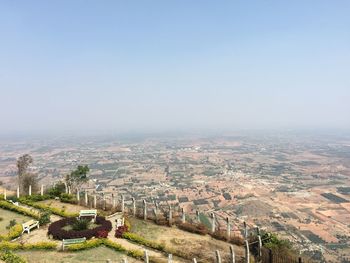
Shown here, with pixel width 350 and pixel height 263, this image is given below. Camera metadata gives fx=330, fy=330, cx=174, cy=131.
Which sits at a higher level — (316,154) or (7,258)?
(7,258)

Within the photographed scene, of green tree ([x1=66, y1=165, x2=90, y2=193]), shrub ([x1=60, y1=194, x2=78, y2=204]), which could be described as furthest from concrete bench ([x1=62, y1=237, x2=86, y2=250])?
green tree ([x1=66, y1=165, x2=90, y2=193])

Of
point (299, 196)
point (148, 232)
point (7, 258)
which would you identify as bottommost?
point (299, 196)

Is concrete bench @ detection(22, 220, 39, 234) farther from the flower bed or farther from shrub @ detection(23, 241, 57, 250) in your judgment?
shrub @ detection(23, 241, 57, 250)

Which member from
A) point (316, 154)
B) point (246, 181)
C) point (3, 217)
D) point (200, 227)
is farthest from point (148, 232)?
point (316, 154)

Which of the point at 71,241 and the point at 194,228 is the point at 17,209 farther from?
the point at 194,228

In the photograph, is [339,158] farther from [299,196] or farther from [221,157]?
[299,196]
